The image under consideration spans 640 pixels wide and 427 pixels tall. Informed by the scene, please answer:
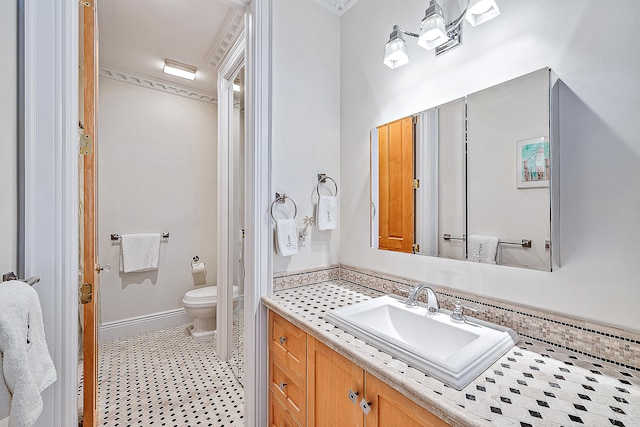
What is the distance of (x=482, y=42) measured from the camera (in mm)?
1137

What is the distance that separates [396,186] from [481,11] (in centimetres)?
77

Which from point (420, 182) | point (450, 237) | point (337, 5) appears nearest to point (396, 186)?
point (420, 182)

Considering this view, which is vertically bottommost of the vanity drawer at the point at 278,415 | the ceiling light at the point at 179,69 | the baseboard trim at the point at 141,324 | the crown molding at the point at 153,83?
the baseboard trim at the point at 141,324

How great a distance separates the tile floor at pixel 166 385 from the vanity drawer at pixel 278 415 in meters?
0.38

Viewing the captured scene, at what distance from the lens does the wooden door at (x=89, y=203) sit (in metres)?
1.18

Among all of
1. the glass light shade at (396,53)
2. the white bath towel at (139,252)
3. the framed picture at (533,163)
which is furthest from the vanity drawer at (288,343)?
the white bath towel at (139,252)

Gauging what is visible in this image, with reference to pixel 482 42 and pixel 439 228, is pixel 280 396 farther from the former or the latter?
pixel 482 42

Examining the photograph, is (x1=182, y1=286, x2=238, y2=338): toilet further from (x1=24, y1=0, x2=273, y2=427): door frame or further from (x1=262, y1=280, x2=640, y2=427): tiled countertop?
(x1=262, y1=280, x2=640, y2=427): tiled countertop

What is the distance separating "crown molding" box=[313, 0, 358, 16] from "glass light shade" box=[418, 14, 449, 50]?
2.56 ft

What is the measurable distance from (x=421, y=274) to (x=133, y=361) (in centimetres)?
236

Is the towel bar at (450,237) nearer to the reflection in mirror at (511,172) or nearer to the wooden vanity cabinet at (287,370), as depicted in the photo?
the reflection in mirror at (511,172)

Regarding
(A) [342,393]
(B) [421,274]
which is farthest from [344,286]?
(A) [342,393]

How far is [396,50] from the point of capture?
1.33 m

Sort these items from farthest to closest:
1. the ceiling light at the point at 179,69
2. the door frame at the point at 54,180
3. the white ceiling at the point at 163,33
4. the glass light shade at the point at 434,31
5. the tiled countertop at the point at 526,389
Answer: the ceiling light at the point at 179,69 → the white ceiling at the point at 163,33 → the glass light shade at the point at 434,31 → the door frame at the point at 54,180 → the tiled countertop at the point at 526,389
